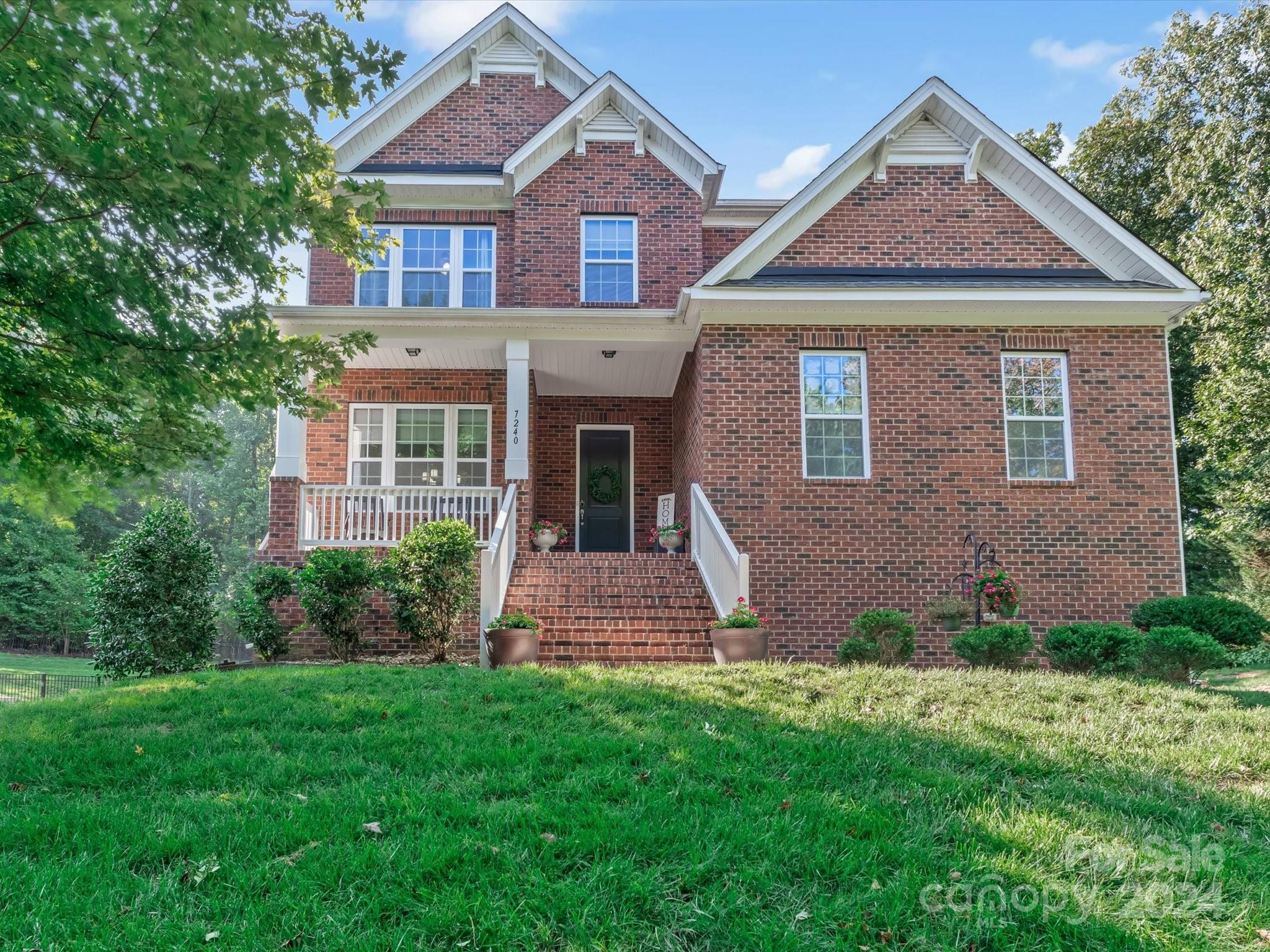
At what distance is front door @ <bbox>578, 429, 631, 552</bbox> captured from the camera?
47.5 ft

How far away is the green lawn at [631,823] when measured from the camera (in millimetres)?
3209

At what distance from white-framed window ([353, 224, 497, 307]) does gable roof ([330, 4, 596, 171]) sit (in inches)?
60.8

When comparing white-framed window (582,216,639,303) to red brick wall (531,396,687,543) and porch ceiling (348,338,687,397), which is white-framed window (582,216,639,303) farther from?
red brick wall (531,396,687,543)

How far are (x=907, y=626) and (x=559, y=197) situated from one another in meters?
8.59

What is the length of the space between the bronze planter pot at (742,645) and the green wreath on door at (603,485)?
20.3 feet

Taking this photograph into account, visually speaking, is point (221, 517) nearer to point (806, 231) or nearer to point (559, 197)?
point (559, 197)

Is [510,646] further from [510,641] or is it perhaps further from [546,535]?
[546,535]

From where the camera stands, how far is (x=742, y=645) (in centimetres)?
851

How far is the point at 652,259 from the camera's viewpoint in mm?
13516

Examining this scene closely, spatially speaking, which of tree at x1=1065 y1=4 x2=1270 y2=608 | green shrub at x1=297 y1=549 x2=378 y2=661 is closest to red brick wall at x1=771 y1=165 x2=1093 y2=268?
green shrub at x1=297 y1=549 x2=378 y2=661

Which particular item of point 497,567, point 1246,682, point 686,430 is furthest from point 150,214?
point 1246,682

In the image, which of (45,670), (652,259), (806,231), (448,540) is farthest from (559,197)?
(45,670)

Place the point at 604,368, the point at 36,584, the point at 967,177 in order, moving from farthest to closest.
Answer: the point at 36,584 < the point at 604,368 < the point at 967,177

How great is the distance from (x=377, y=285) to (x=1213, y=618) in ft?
38.6
